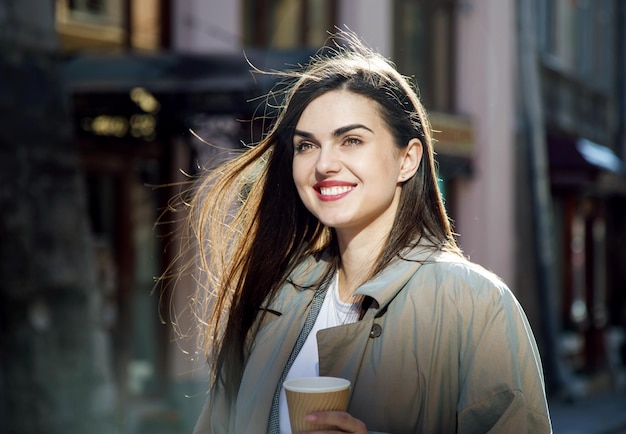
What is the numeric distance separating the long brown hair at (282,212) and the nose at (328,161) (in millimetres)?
141

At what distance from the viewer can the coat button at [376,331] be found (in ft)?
7.66

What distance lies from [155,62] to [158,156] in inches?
81.3

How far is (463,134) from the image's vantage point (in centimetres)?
1477

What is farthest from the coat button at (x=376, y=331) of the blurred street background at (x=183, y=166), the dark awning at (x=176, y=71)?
the dark awning at (x=176, y=71)

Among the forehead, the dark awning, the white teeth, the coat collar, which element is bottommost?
the coat collar

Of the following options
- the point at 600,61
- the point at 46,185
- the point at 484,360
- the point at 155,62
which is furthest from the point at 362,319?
the point at 600,61

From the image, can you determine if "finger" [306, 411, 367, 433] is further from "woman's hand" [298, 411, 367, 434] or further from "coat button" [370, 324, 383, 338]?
"coat button" [370, 324, 383, 338]

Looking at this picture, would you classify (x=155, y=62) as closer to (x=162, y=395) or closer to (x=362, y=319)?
(x=162, y=395)

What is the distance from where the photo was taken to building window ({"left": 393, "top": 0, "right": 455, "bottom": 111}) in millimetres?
13984

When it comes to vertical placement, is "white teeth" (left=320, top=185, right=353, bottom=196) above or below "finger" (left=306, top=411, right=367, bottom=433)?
above

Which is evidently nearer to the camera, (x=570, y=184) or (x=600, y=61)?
(x=570, y=184)

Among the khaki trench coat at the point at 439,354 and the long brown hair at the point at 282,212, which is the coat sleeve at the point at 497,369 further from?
the long brown hair at the point at 282,212

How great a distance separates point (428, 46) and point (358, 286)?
41.7ft

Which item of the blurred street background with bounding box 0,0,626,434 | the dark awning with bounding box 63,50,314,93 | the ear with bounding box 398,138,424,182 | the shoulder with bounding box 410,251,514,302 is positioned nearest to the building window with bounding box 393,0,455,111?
the blurred street background with bounding box 0,0,626,434
